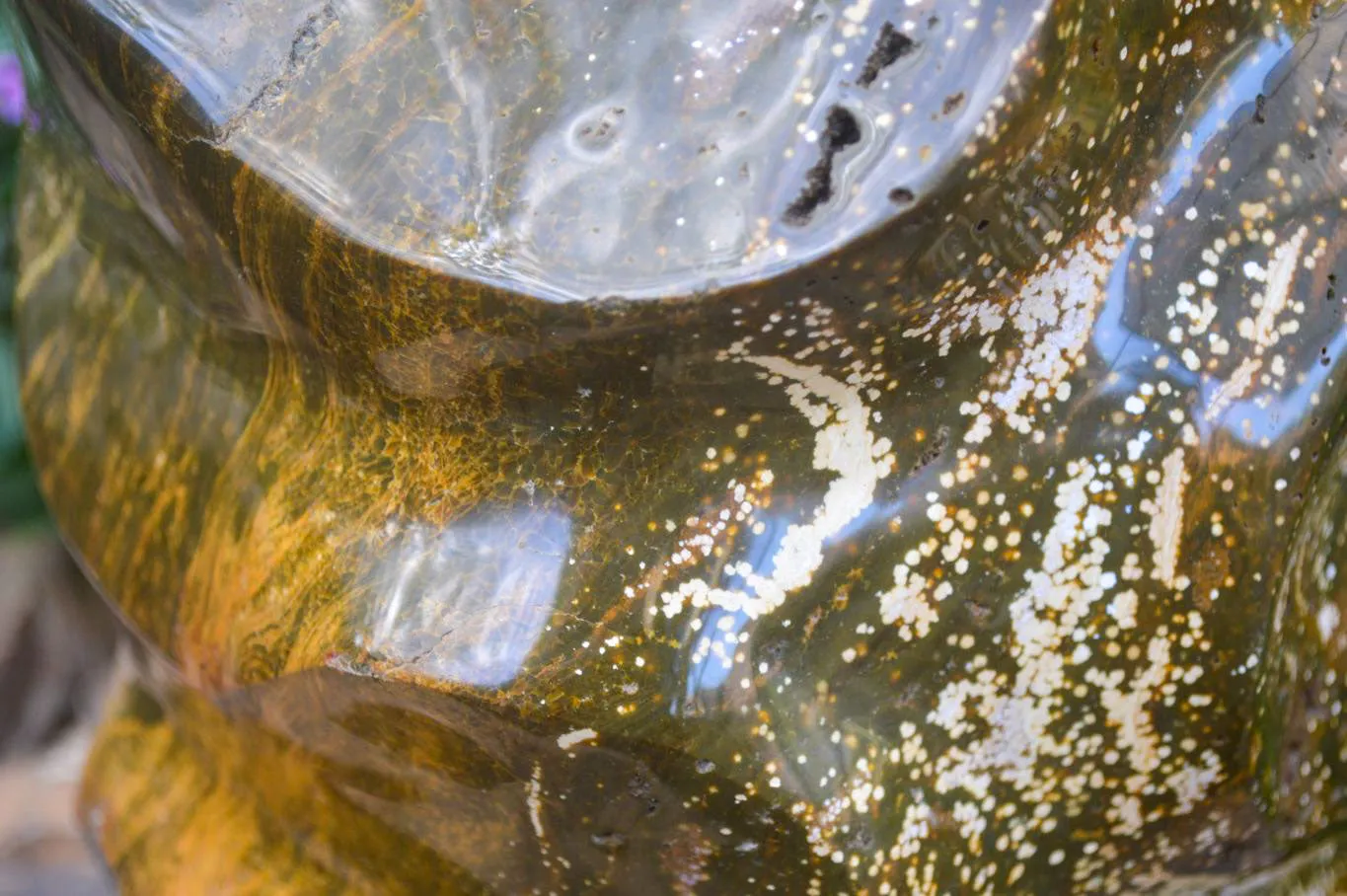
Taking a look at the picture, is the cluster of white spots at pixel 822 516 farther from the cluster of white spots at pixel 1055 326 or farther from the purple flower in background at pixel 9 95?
the purple flower in background at pixel 9 95

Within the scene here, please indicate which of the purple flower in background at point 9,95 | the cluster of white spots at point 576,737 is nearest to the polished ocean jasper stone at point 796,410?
the cluster of white spots at point 576,737

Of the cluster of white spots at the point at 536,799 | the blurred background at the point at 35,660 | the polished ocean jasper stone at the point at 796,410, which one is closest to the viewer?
the polished ocean jasper stone at the point at 796,410

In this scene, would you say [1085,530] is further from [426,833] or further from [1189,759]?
[426,833]

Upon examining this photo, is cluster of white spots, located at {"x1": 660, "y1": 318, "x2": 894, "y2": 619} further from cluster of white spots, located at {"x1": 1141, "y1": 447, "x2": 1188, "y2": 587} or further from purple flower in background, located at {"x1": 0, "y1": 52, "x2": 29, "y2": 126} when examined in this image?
purple flower in background, located at {"x1": 0, "y1": 52, "x2": 29, "y2": 126}

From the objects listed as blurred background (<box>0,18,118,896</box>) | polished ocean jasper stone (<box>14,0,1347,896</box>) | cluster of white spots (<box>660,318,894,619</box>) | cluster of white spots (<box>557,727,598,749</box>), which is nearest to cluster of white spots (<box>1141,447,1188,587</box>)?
polished ocean jasper stone (<box>14,0,1347,896</box>)

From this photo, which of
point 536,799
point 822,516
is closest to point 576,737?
point 536,799
